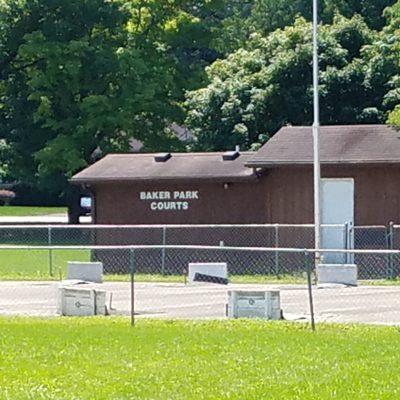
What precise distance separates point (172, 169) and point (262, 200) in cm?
298

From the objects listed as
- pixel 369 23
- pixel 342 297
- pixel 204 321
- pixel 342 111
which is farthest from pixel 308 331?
pixel 369 23

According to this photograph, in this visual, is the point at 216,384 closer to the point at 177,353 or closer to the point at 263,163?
the point at 177,353

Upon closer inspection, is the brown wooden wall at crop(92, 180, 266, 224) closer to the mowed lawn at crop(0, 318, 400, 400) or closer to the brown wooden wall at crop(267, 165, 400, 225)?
the brown wooden wall at crop(267, 165, 400, 225)

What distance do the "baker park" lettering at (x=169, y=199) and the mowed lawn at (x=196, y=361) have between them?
1620 centimetres

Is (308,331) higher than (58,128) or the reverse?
the reverse

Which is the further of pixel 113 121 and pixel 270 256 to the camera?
pixel 113 121

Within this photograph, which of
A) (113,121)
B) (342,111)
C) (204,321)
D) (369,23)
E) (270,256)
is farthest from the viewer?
(369,23)

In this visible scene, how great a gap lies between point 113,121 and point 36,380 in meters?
36.0

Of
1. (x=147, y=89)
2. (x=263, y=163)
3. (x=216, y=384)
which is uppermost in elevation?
(x=147, y=89)

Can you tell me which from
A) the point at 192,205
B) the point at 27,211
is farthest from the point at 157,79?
the point at 27,211

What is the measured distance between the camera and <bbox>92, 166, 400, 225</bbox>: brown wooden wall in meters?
33.1

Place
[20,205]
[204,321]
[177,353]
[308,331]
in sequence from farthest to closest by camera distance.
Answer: [20,205] < [204,321] < [308,331] < [177,353]

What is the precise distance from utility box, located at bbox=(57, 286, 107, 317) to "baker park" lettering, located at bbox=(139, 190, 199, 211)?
46.7ft

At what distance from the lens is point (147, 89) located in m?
50.1
